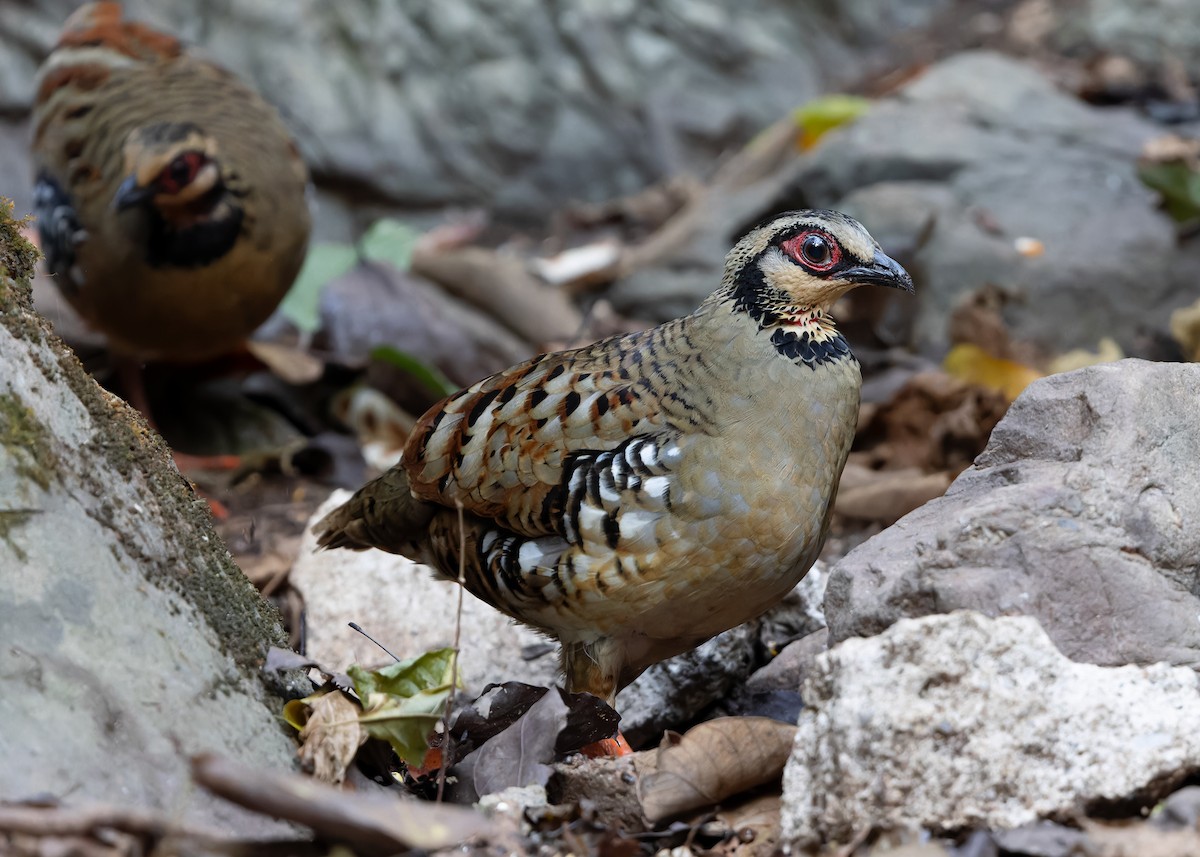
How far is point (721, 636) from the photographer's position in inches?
166

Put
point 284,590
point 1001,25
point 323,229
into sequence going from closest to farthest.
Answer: point 284,590
point 323,229
point 1001,25

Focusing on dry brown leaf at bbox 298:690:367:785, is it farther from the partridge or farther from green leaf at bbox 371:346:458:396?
green leaf at bbox 371:346:458:396

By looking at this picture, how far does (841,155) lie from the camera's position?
8.97 metres

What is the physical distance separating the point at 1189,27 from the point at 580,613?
9552mm

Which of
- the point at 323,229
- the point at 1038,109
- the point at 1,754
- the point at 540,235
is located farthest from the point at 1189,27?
the point at 1,754

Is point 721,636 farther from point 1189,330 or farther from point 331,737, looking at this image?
point 1189,330

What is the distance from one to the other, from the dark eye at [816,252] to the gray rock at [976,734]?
138 centimetres

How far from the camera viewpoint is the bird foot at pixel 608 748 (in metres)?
3.46

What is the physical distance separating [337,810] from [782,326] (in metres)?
1.97

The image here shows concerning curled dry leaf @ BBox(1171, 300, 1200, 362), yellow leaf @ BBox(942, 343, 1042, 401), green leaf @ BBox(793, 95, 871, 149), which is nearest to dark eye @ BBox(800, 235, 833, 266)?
yellow leaf @ BBox(942, 343, 1042, 401)

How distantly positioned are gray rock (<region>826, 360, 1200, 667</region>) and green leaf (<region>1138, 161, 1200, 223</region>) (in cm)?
501

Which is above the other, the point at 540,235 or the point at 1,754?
the point at 1,754

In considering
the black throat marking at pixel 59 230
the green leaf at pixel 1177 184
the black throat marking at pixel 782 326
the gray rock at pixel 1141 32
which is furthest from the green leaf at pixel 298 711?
the gray rock at pixel 1141 32

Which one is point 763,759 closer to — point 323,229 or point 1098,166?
point 1098,166
